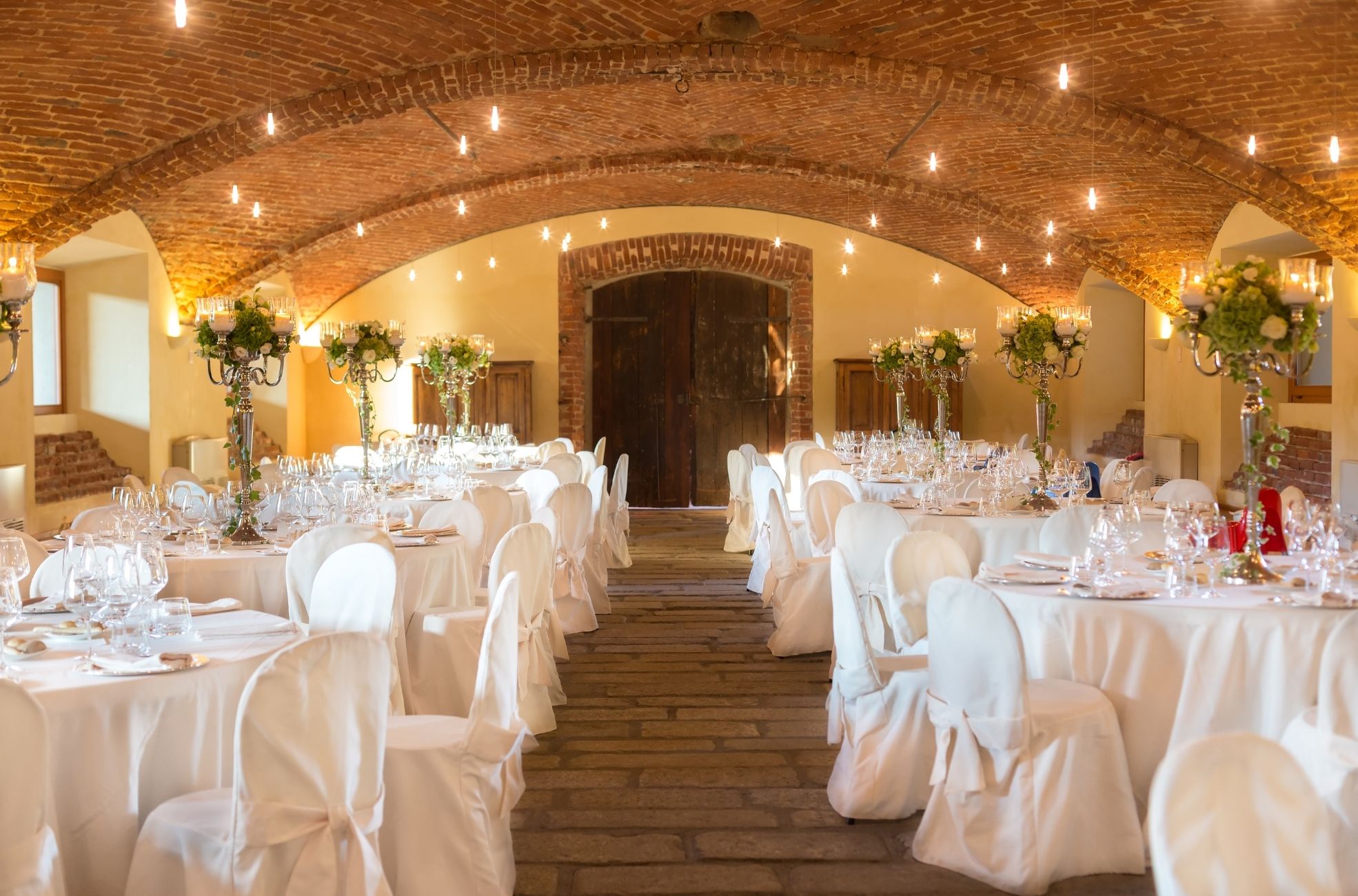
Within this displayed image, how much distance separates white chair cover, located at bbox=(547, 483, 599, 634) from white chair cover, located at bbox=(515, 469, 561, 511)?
612 millimetres

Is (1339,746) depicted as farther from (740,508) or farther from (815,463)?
(740,508)

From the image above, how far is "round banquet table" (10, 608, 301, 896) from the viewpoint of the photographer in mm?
2975

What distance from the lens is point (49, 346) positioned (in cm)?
1123

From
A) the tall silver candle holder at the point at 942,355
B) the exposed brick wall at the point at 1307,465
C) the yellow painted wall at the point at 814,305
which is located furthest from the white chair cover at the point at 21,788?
the yellow painted wall at the point at 814,305

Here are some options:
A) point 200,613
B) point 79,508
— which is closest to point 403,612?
point 200,613

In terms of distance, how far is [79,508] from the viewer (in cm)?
1057

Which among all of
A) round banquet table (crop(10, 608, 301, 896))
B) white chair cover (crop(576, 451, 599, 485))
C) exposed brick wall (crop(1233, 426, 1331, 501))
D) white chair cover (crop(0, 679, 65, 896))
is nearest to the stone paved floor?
round banquet table (crop(10, 608, 301, 896))

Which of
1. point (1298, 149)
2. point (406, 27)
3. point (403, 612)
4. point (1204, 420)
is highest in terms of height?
point (406, 27)

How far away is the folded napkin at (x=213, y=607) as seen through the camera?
4004 millimetres

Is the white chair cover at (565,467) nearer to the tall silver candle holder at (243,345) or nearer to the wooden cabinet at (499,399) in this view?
the tall silver candle holder at (243,345)

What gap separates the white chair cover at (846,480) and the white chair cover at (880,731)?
134 inches

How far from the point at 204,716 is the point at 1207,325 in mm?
3409

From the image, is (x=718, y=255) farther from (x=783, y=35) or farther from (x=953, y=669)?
(x=953, y=669)

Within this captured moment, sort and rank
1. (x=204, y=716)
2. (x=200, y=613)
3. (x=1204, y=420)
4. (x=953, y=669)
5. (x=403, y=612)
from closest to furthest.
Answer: (x=204, y=716), (x=953, y=669), (x=200, y=613), (x=403, y=612), (x=1204, y=420)
